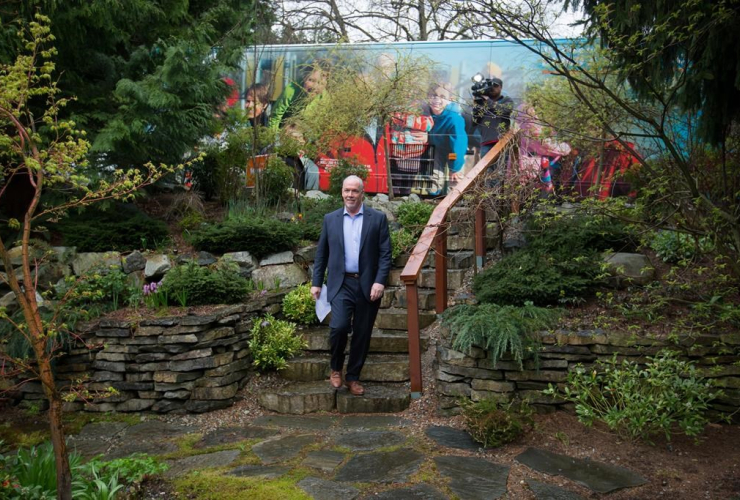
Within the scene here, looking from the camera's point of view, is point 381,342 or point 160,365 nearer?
point 160,365

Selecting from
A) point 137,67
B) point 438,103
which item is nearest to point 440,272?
point 137,67

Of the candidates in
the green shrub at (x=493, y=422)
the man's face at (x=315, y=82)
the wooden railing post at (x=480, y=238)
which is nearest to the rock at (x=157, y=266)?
the wooden railing post at (x=480, y=238)

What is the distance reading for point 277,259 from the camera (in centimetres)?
644

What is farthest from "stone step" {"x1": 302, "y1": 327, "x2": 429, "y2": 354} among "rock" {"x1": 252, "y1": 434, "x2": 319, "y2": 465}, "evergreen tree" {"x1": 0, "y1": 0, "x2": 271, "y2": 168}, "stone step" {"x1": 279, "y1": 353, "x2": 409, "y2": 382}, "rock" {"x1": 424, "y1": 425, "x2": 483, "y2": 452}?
"evergreen tree" {"x1": 0, "y1": 0, "x2": 271, "y2": 168}

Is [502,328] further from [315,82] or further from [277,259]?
[315,82]

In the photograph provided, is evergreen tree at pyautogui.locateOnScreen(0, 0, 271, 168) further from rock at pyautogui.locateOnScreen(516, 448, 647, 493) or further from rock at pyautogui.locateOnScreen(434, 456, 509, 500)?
rock at pyautogui.locateOnScreen(516, 448, 647, 493)

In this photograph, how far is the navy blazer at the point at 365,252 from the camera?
15.3ft

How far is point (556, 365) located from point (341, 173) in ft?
15.3

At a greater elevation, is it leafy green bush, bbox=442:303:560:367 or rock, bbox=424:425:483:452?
leafy green bush, bbox=442:303:560:367

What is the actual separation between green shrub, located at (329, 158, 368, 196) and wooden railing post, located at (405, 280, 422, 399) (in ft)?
11.8

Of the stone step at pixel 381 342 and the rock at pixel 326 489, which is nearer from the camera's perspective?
the rock at pixel 326 489

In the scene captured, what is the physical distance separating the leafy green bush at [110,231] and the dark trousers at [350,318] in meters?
2.73

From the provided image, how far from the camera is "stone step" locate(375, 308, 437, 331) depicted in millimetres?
5711

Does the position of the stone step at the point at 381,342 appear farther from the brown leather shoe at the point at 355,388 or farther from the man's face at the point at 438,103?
the man's face at the point at 438,103
